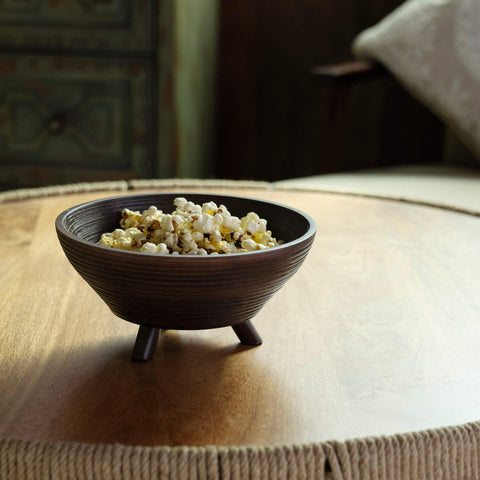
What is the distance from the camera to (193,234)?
19.0 inches

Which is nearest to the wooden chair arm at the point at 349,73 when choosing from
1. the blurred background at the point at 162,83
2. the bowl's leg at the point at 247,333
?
the blurred background at the point at 162,83

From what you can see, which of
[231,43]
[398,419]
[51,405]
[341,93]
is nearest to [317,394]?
[398,419]

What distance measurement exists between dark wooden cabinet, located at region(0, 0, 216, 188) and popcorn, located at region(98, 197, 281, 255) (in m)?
1.26

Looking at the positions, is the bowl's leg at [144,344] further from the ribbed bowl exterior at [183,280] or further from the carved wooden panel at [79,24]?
the carved wooden panel at [79,24]

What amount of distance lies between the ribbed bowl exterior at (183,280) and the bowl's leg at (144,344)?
Answer: 0.04 feet

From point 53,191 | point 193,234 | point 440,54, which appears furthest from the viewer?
point 440,54

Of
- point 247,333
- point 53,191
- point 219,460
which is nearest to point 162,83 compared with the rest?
point 53,191

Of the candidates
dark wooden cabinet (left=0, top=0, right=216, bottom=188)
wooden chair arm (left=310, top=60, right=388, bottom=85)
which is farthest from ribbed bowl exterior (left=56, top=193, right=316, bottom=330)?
dark wooden cabinet (left=0, top=0, right=216, bottom=188)

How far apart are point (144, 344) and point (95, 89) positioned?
136cm

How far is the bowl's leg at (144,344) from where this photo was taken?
485mm

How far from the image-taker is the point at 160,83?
1.71 meters

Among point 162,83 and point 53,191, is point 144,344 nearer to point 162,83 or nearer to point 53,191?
point 53,191

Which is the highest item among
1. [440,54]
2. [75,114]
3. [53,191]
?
[440,54]

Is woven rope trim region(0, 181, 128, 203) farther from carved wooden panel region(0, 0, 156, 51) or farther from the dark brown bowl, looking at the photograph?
carved wooden panel region(0, 0, 156, 51)
